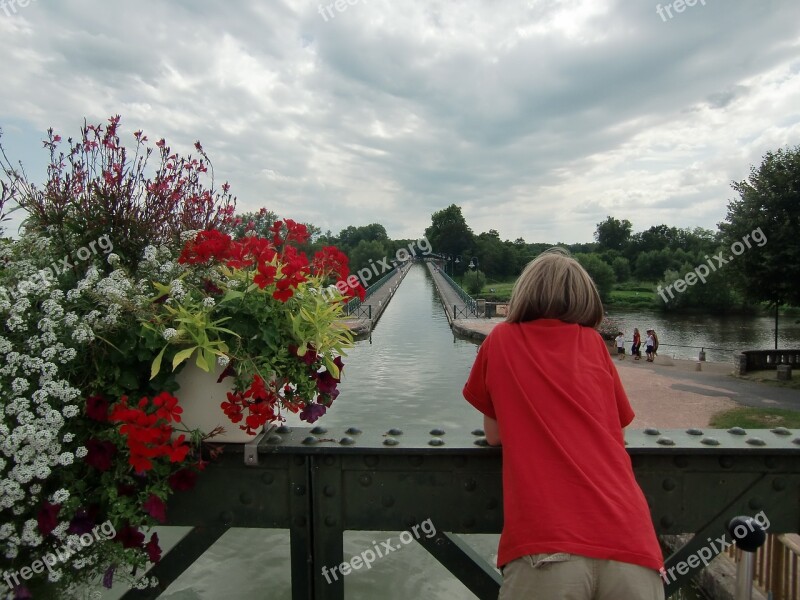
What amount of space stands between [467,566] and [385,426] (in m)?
10.4

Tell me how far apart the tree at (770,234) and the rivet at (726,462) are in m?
21.1

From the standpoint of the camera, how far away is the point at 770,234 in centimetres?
2070

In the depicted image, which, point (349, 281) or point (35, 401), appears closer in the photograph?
point (35, 401)

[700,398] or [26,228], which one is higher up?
[26,228]

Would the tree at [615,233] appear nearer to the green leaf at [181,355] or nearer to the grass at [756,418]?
the grass at [756,418]

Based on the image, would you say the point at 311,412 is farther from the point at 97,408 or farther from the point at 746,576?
the point at 746,576

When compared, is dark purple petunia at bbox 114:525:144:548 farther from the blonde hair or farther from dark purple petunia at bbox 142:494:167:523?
the blonde hair

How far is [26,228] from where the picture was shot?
7.51 feet

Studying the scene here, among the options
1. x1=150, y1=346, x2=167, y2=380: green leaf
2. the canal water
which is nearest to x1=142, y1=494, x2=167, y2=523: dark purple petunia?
x1=150, y1=346, x2=167, y2=380: green leaf

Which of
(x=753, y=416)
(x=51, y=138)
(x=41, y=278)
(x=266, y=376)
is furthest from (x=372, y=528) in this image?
(x=753, y=416)

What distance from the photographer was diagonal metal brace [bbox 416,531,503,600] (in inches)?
79.7

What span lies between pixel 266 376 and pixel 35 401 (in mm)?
635

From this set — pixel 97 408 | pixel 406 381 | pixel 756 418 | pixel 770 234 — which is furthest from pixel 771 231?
pixel 97 408

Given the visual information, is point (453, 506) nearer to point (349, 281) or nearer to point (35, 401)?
point (349, 281)
